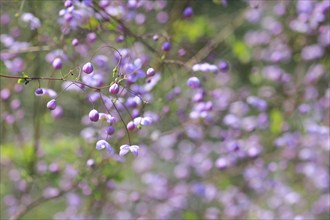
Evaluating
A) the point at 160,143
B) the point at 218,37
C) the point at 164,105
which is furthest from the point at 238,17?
the point at 164,105

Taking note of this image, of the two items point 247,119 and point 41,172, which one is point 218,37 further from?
point 41,172

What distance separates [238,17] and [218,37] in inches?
12.2

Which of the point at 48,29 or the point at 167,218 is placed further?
the point at 167,218

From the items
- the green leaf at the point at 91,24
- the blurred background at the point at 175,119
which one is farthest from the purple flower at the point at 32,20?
the green leaf at the point at 91,24

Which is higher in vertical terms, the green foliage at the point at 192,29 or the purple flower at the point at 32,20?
the green foliage at the point at 192,29

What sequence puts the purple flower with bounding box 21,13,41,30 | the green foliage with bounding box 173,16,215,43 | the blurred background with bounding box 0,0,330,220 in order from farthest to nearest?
the green foliage with bounding box 173,16,215,43 → the blurred background with bounding box 0,0,330,220 → the purple flower with bounding box 21,13,41,30

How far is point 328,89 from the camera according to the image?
11.4 ft

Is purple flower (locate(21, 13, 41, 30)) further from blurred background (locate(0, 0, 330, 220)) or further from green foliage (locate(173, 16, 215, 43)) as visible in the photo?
green foliage (locate(173, 16, 215, 43))

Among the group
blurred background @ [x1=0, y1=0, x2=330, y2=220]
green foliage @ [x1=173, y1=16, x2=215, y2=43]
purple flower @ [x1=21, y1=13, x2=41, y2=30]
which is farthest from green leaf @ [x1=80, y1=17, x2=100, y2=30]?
green foliage @ [x1=173, y1=16, x2=215, y2=43]

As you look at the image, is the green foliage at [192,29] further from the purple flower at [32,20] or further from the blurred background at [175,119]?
the purple flower at [32,20]

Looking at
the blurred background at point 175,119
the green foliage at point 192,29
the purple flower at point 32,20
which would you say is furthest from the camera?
the green foliage at point 192,29

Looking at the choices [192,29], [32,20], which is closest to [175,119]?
[192,29]

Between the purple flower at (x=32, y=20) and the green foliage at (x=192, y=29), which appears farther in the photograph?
the green foliage at (x=192, y=29)

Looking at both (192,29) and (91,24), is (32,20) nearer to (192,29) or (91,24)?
(91,24)
